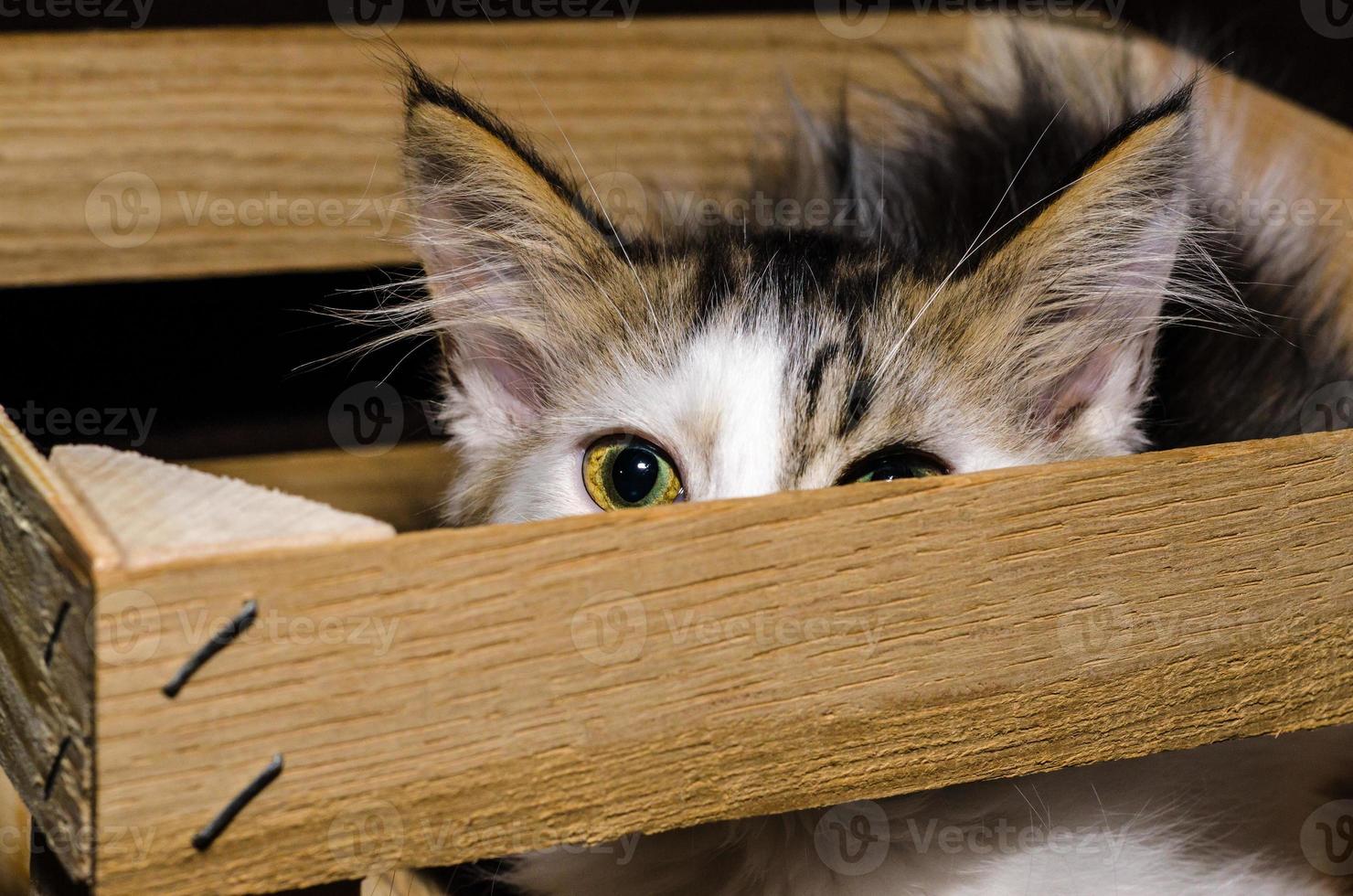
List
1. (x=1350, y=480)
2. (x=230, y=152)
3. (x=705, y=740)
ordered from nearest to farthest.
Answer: (x=705, y=740) → (x=1350, y=480) → (x=230, y=152)

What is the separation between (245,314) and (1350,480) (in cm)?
146

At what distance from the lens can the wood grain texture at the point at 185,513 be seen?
1.80 feet

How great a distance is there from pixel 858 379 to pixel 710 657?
0.43 metres

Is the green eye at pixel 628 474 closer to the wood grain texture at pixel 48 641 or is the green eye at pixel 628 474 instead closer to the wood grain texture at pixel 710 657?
the wood grain texture at pixel 710 657

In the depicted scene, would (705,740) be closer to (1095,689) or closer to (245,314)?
(1095,689)

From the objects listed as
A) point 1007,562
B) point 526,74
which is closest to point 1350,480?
point 1007,562

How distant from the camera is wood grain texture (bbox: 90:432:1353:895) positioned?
56 cm

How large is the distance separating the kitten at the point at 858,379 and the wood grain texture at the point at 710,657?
21 centimetres

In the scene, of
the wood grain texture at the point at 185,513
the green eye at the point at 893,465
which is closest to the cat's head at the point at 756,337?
the green eye at the point at 893,465

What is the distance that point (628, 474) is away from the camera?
1.01 metres

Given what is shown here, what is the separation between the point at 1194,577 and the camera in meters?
0.73

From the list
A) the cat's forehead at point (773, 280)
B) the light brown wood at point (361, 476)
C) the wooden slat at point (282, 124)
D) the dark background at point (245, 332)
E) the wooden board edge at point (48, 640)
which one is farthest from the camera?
the light brown wood at point (361, 476)

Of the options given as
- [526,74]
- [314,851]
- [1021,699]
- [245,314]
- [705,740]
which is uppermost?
[526,74]

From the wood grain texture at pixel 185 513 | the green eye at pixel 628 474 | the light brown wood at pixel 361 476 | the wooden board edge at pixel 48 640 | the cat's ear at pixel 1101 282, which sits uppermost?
the cat's ear at pixel 1101 282
